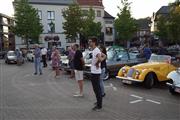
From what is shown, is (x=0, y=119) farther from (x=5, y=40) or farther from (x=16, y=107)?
(x=5, y=40)

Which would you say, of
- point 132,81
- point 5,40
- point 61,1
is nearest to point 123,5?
point 61,1

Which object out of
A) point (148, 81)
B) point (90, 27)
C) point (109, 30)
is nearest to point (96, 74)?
point (148, 81)

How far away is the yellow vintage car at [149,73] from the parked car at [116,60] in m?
2.52

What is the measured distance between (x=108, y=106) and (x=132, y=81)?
3877 mm

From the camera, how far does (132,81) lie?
1284 cm

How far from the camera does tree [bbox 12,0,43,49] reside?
169ft

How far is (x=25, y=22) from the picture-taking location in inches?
2028

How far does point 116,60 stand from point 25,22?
36.9 metres

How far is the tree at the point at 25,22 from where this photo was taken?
5152 centimetres

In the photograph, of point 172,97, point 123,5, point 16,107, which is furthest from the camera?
point 123,5

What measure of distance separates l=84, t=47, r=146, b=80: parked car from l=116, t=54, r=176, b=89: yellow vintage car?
8.28 feet

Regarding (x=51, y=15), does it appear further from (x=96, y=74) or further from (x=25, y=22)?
(x=96, y=74)

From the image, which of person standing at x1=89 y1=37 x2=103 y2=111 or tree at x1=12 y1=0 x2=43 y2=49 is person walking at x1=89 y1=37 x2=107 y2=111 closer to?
person standing at x1=89 y1=37 x2=103 y2=111

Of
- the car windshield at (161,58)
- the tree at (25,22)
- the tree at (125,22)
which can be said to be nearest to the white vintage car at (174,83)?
the car windshield at (161,58)
